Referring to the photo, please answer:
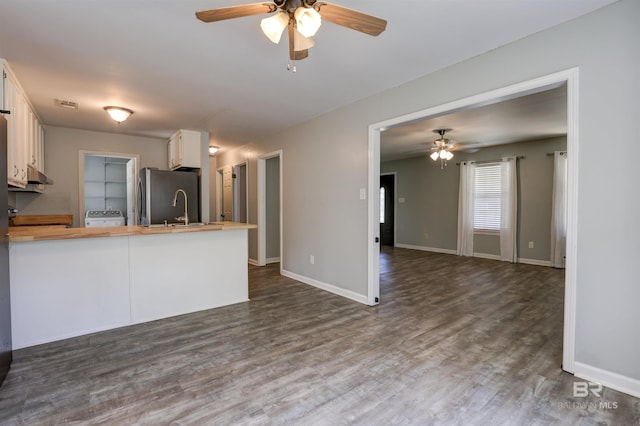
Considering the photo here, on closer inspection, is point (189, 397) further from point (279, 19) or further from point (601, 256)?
point (601, 256)

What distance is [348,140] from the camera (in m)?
3.81

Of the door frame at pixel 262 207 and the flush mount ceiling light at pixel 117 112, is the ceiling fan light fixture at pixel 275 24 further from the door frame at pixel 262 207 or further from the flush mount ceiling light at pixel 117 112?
the door frame at pixel 262 207

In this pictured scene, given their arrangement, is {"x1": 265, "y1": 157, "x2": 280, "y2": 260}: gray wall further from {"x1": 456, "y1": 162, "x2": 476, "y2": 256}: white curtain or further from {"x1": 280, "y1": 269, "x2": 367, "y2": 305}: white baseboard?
{"x1": 456, "y1": 162, "x2": 476, "y2": 256}: white curtain

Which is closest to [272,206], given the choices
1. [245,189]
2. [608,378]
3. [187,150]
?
[245,189]

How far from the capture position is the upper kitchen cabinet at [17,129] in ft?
8.63

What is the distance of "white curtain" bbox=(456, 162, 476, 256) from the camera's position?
6.71 m

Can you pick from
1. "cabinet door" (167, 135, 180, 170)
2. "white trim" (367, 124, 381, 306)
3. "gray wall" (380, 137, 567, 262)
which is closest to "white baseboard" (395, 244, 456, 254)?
"gray wall" (380, 137, 567, 262)

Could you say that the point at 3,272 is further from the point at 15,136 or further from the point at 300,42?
the point at 300,42

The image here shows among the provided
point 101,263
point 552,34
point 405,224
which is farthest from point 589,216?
point 405,224

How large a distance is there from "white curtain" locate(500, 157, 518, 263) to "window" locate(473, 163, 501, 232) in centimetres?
15

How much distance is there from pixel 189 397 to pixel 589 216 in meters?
2.85

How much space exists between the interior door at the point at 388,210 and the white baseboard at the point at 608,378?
21.5ft

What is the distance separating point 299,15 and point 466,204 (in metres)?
6.32

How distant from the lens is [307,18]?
146 centimetres
